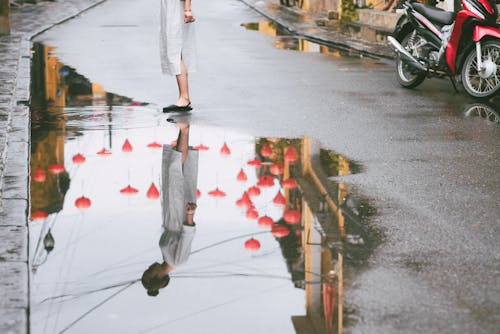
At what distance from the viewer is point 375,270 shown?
5.72 metres

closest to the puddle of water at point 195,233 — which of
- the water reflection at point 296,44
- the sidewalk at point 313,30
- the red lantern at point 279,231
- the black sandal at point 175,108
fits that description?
the red lantern at point 279,231

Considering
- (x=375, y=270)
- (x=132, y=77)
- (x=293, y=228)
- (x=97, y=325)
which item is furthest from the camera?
(x=132, y=77)

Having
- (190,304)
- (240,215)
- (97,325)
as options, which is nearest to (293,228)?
(240,215)

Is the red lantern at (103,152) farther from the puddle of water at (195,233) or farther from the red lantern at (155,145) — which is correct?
the red lantern at (155,145)

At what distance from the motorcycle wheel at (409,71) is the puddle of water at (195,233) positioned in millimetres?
4285

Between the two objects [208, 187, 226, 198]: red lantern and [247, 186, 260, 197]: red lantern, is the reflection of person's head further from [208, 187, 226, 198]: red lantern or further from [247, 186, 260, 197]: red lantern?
[247, 186, 260, 197]: red lantern

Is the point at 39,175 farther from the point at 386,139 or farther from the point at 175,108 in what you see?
the point at 175,108

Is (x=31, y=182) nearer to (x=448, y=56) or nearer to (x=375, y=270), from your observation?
(x=375, y=270)

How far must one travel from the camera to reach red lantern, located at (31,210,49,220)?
6949 millimetres

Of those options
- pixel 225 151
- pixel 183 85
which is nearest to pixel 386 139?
pixel 225 151

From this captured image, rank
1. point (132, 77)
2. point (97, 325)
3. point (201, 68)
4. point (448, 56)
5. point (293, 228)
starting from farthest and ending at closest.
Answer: point (201, 68) < point (132, 77) < point (448, 56) < point (293, 228) < point (97, 325)

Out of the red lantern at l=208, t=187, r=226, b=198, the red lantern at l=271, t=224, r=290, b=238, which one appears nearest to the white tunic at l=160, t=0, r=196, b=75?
the red lantern at l=208, t=187, r=226, b=198

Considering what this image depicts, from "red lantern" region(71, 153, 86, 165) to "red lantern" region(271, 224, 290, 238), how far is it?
264 centimetres

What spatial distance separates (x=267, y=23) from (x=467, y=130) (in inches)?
743
